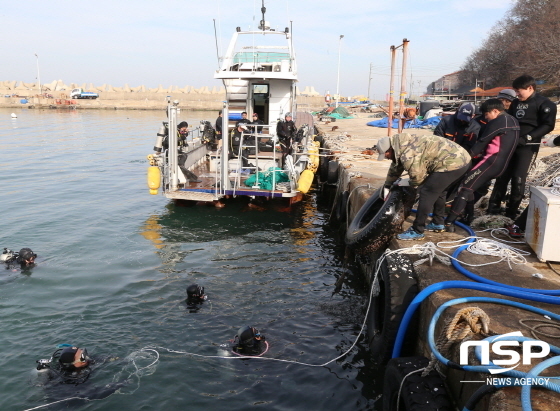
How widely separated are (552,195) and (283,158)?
29.1 ft

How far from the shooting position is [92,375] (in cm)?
504

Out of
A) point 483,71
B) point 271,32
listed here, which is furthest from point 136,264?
point 483,71

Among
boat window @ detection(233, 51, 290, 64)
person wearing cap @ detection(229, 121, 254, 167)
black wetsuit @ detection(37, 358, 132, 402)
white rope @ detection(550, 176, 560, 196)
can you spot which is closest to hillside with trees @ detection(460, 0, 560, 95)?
boat window @ detection(233, 51, 290, 64)

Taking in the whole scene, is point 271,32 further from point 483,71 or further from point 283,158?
point 483,71

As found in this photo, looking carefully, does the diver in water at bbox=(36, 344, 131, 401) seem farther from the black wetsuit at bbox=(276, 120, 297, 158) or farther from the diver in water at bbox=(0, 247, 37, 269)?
the black wetsuit at bbox=(276, 120, 297, 158)

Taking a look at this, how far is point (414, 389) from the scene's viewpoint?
3207 millimetres

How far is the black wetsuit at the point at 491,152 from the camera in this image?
5.60 metres

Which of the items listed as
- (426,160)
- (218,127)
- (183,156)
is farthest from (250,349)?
(218,127)

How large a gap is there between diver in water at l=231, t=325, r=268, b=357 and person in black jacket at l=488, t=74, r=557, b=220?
4.07 metres

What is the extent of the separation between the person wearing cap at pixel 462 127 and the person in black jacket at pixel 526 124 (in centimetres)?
56

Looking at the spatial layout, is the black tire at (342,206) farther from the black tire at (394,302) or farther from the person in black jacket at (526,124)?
the black tire at (394,302)

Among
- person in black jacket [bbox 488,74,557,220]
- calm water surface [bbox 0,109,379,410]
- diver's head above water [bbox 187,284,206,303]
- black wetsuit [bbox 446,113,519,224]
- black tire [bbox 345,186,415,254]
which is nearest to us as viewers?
calm water surface [bbox 0,109,379,410]

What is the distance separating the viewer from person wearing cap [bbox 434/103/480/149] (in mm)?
6359

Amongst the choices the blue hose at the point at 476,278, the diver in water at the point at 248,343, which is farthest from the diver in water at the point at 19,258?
the blue hose at the point at 476,278
